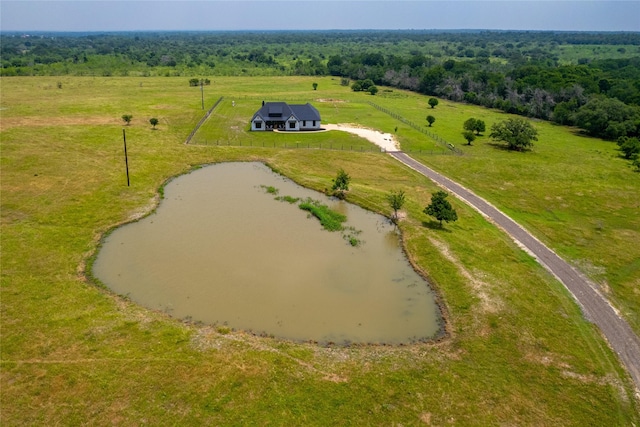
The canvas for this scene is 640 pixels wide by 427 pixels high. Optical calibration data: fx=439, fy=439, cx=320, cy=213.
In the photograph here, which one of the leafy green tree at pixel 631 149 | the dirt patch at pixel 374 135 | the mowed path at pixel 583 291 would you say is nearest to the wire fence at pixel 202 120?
the dirt patch at pixel 374 135

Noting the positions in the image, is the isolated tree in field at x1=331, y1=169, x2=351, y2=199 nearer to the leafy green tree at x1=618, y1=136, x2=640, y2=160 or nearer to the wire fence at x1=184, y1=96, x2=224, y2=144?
the wire fence at x1=184, y1=96, x2=224, y2=144

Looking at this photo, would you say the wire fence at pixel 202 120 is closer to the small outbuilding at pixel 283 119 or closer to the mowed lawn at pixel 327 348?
the small outbuilding at pixel 283 119

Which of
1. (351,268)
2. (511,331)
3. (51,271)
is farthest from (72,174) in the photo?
(511,331)

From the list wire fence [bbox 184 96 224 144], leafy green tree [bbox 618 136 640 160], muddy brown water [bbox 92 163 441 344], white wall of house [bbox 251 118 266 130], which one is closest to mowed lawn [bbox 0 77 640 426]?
muddy brown water [bbox 92 163 441 344]

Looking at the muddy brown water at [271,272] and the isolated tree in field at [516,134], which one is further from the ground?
the isolated tree in field at [516,134]

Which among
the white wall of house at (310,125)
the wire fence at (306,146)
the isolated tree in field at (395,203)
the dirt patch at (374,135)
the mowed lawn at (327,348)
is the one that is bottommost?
the mowed lawn at (327,348)

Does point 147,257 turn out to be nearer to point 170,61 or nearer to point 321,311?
point 321,311
